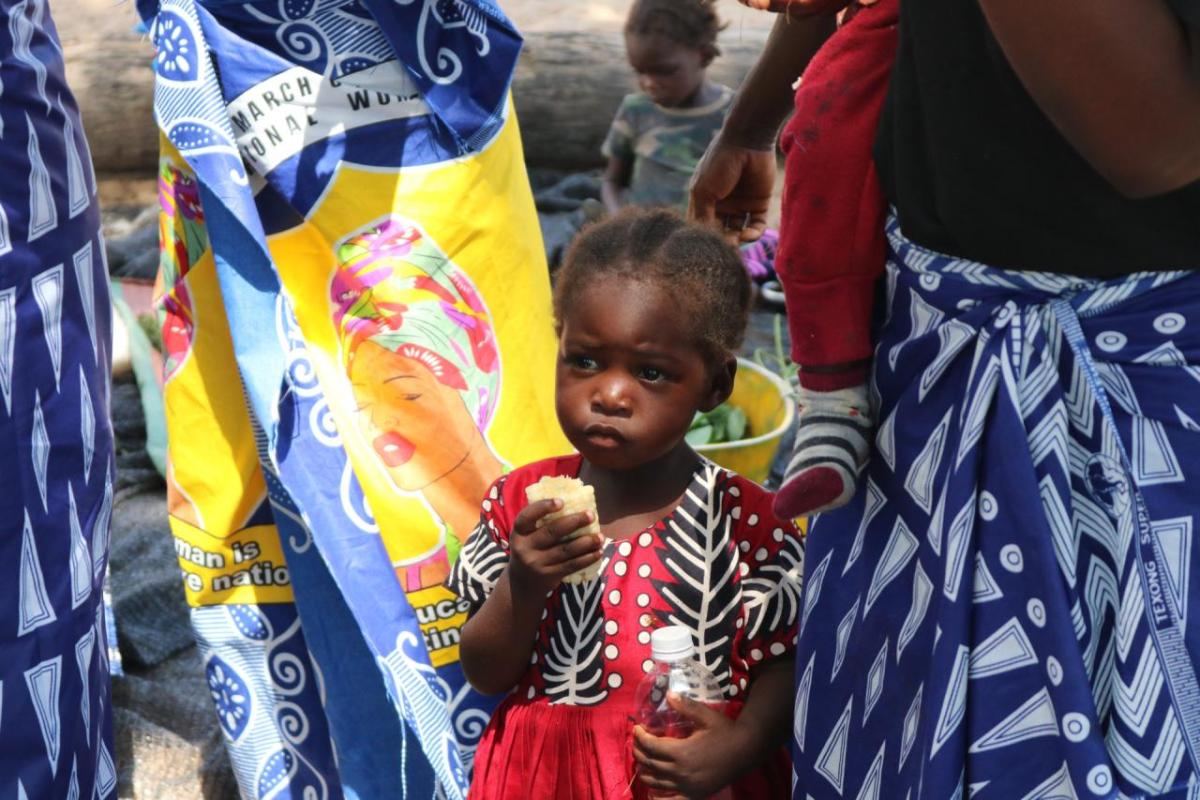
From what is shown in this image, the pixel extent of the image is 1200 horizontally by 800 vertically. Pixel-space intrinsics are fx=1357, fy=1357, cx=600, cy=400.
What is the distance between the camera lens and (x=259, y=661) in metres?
2.38

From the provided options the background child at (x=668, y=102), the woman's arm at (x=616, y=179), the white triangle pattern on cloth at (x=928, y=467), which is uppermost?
the white triangle pattern on cloth at (x=928, y=467)

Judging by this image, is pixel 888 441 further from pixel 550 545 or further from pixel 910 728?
pixel 550 545

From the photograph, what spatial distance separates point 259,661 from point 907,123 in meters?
1.54

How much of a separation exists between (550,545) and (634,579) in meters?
0.19

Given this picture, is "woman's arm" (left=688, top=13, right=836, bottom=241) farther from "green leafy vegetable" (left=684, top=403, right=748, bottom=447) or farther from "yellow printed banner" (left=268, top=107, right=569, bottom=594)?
"green leafy vegetable" (left=684, top=403, right=748, bottom=447)

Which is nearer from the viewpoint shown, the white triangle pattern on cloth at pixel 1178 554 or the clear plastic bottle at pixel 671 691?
the white triangle pattern on cloth at pixel 1178 554

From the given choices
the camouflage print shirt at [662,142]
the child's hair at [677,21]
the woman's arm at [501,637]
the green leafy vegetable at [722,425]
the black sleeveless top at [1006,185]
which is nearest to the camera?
the black sleeveless top at [1006,185]

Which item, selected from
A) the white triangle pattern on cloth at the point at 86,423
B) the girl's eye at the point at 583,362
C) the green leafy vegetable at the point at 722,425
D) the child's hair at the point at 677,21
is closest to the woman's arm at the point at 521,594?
the girl's eye at the point at 583,362

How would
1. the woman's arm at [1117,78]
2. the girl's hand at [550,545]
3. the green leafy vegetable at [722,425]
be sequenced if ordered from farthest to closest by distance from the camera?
the green leafy vegetable at [722,425]
the girl's hand at [550,545]
the woman's arm at [1117,78]

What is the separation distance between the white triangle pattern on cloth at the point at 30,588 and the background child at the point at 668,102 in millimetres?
3272

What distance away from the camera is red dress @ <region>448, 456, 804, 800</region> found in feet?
5.95

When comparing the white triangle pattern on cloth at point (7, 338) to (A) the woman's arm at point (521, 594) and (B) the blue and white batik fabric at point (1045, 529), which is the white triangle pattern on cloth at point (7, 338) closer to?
(A) the woman's arm at point (521, 594)

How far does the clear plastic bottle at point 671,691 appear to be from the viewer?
5.77 feet

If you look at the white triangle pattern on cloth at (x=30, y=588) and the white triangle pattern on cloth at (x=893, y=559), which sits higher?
the white triangle pattern on cloth at (x=893, y=559)
